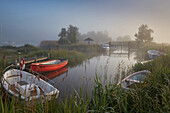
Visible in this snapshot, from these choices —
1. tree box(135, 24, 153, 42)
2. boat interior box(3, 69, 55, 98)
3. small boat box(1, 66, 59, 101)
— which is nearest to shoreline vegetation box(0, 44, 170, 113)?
small boat box(1, 66, 59, 101)

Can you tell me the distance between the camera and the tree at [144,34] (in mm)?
47966

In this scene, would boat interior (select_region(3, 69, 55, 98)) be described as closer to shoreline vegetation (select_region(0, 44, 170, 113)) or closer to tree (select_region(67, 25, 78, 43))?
shoreline vegetation (select_region(0, 44, 170, 113))

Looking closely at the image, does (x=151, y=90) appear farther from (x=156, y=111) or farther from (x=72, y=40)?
(x=72, y=40)

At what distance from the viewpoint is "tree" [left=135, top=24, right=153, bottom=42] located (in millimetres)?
47966

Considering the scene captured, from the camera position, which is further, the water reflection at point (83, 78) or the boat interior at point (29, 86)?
the water reflection at point (83, 78)

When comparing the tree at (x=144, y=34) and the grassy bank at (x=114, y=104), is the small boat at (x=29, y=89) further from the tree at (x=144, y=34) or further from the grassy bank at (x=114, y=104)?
the tree at (x=144, y=34)

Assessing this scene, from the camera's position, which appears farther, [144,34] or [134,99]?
[144,34]

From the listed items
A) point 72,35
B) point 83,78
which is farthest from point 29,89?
point 72,35

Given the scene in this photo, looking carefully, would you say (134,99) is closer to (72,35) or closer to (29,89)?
(29,89)

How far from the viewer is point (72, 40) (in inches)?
1538

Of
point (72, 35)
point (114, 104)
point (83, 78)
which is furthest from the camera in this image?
point (72, 35)

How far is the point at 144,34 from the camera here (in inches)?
1898

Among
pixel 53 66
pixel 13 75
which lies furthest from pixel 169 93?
pixel 53 66

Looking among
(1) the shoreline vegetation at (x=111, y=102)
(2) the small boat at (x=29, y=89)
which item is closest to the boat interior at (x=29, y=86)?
(2) the small boat at (x=29, y=89)
